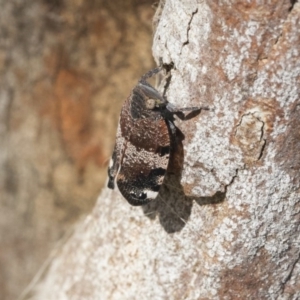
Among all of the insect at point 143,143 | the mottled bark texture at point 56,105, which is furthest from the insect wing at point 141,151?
the mottled bark texture at point 56,105

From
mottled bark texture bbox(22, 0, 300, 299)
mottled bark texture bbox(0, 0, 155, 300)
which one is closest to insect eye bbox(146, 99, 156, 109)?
mottled bark texture bbox(22, 0, 300, 299)

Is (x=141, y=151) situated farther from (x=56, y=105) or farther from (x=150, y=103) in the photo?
(x=56, y=105)

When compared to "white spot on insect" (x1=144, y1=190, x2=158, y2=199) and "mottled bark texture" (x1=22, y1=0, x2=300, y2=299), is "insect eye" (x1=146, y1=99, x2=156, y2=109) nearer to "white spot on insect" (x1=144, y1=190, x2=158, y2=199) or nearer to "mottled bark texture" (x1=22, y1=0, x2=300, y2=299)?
"mottled bark texture" (x1=22, y1=0, x2=300, y2=299)

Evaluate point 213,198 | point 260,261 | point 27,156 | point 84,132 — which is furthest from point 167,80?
point 27,156

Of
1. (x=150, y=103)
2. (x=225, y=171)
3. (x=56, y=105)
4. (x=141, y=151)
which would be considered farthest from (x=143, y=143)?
(x=56, y=105)

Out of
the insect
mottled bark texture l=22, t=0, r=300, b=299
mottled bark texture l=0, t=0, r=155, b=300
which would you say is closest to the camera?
mottled bark texture l=22, t=0, r=300, b=299

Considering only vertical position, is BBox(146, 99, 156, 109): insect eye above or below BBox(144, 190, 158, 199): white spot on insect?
above

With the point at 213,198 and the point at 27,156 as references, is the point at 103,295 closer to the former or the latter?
the point at 213,198
